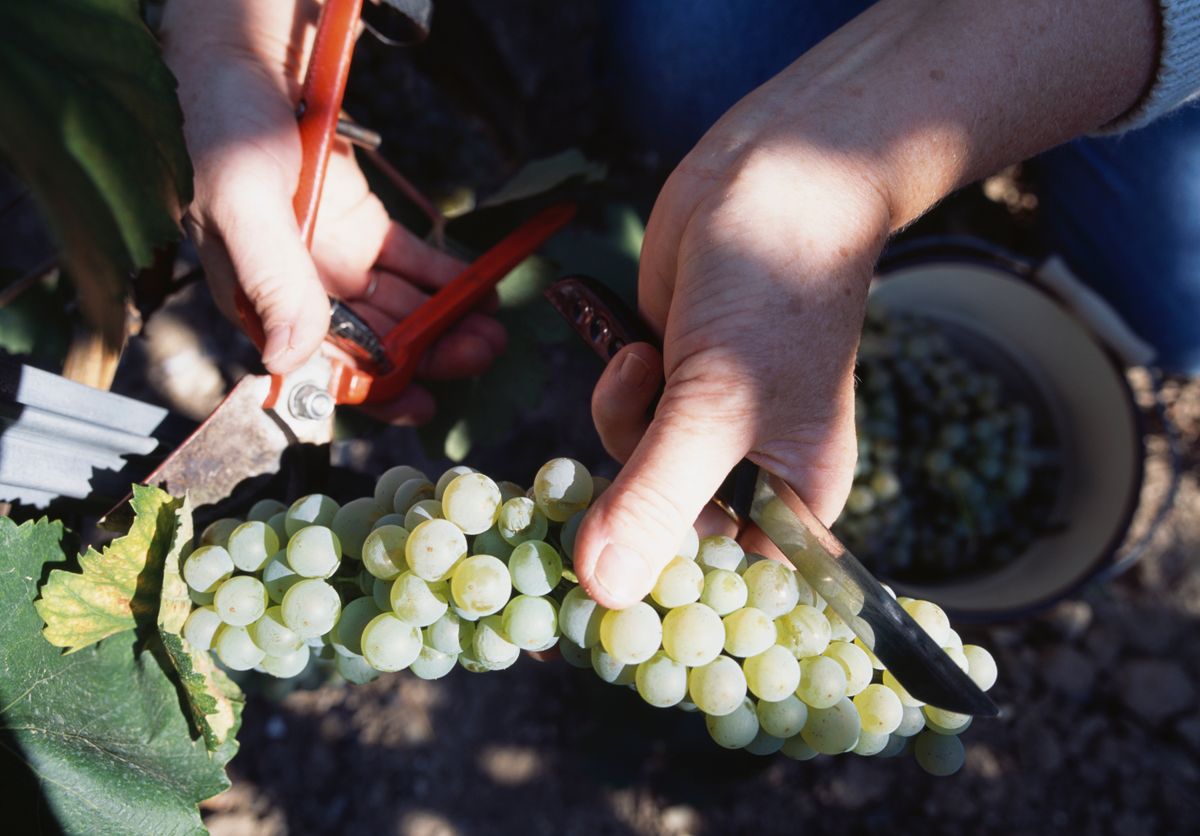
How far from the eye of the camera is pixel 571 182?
1.21 meters

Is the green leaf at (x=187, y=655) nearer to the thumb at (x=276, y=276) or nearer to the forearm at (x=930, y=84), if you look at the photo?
the thumb at (x=276, y=276)

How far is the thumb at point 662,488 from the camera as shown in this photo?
26.4 inches

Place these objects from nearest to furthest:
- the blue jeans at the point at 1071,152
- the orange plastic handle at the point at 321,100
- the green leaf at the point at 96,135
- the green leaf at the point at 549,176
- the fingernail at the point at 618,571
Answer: the green leaf at the point at 96,135 < the fingernail at the point at 618,571 < the orange plastic handle at the point at 321,100 < the green leaf at the point at 549,176 < the blue jeans at the point at 1071,152

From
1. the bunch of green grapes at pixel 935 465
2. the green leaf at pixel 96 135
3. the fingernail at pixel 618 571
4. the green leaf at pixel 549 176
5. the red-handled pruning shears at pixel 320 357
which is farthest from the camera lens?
the bunch of green grapes at pixel 935 465

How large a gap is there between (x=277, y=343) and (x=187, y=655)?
0.33 m

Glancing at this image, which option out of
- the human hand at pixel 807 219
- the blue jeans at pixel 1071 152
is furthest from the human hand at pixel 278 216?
the blue jeans at pixel 1071 152

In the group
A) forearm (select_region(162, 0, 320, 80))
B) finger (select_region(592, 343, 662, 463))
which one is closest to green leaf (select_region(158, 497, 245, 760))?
finger (select_region(592, 343, 662, 463))

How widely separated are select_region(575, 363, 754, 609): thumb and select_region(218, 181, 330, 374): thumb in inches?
15.8

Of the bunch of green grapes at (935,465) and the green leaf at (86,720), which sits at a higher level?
the green leaf at (86,720)

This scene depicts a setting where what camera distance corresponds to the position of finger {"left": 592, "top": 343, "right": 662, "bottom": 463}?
34.4 inches

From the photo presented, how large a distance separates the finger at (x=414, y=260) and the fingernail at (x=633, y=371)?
494mm

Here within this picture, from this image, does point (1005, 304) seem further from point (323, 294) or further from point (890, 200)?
point (323, 294)

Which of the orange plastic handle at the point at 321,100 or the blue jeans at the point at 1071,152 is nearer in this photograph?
the orange plastic handle at the point at 321,100

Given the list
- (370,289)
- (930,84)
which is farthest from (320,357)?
(930,84)
